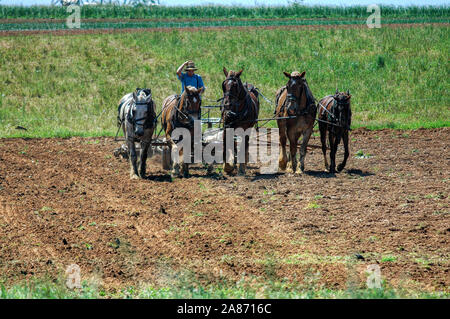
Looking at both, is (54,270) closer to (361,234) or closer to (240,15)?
(361,234)

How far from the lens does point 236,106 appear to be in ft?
49.5

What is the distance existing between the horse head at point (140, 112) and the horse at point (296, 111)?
319 centimetres

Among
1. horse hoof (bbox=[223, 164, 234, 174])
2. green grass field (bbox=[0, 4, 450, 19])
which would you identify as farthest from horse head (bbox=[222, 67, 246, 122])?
green grass field (bbox=[0, 4, 450, 19])

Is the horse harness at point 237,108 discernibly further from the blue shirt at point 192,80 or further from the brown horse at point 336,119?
the brown horse at point 336,119

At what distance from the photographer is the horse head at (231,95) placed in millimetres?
14875

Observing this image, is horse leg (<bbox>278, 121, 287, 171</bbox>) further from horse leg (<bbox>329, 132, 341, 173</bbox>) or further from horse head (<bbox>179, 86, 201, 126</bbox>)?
horse head (<bbox>179, 86, 201, 126</bbox>)

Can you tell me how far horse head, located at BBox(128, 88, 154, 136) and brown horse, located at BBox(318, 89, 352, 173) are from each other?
425 cm

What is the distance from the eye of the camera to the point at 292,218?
1165 cm

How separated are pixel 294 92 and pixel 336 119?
1316 mm

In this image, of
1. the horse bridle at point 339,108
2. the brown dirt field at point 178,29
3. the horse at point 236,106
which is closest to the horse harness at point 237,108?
the horse at point 236,106

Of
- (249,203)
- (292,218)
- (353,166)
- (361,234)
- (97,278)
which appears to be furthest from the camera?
(353,166)
